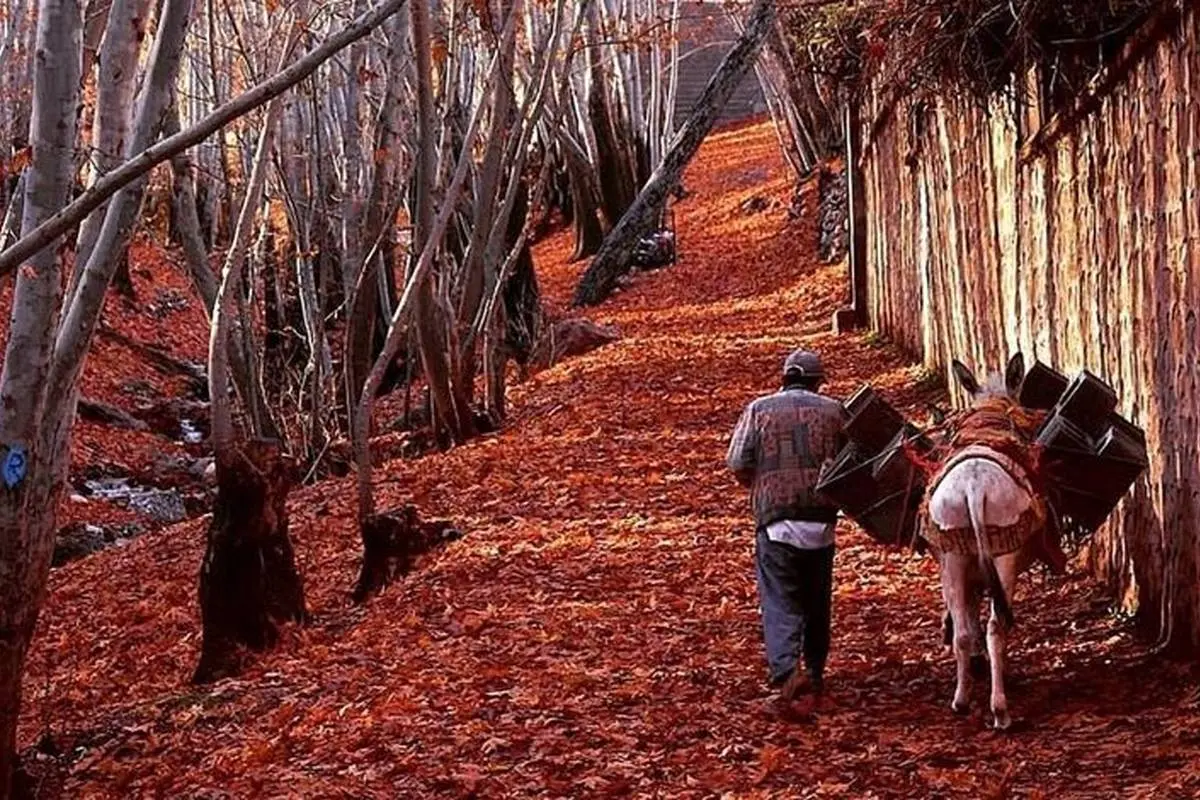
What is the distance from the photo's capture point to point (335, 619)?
1030 cm

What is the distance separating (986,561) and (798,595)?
1095 mm

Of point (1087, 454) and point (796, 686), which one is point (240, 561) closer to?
point (796, 686)

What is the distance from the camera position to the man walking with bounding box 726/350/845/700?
754 centimetres

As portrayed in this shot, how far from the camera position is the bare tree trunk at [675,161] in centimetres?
2114

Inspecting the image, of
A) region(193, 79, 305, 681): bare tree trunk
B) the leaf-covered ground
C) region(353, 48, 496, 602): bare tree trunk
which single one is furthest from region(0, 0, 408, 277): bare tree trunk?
region(353, 48, 496, 602): bare tree trunk

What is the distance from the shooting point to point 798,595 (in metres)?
7.55

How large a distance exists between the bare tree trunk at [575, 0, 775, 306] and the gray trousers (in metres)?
11.6

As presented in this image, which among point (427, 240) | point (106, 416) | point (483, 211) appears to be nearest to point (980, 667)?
point (427, 240)

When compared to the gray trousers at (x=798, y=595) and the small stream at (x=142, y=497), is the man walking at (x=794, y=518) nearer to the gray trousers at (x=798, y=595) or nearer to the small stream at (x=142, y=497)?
the gray trousers at (x=798, y=595)

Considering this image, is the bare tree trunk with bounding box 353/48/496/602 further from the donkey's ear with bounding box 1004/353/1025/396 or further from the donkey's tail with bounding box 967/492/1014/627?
the donkey's tail with bounding box 967/492/1014/627

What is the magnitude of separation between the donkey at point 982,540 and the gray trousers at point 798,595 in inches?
30.1

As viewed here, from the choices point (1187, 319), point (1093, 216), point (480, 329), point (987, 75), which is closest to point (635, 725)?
point (1187, 319)

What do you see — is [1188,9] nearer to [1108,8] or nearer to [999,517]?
[1108,8]

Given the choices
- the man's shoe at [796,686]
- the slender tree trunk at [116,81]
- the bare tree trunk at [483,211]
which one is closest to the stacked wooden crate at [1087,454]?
the man's shoe at [796,686]
